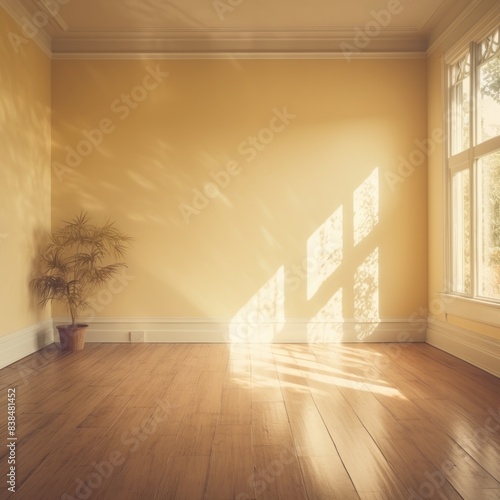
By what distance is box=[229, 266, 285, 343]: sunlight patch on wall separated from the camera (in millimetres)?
5340

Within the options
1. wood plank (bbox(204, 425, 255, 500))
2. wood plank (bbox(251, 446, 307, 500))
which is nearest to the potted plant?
wood plank (bbox(204, 425, 255, 500))

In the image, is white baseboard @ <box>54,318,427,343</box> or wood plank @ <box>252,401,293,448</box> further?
white baseboard @ <box>54,318,427,343</box>

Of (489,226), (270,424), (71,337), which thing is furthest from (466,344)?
(71,337)

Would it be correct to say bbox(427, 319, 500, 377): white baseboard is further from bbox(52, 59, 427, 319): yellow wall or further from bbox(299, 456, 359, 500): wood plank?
bbox(299, 456, 359, 500): wood plank

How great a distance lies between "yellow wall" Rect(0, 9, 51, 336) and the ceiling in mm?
405

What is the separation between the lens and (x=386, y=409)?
10.1ft

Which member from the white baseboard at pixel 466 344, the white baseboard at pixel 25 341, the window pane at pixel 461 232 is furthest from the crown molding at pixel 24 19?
the white baseboard at pixel 466 344

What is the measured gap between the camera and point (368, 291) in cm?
540

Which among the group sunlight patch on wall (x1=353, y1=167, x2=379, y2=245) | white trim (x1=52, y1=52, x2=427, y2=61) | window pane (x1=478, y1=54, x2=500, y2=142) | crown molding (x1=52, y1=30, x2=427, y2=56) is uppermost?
crown molding (x1=52, y1=30, x2=427, y2=56)

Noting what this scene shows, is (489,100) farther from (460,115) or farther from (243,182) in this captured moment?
(243,182)

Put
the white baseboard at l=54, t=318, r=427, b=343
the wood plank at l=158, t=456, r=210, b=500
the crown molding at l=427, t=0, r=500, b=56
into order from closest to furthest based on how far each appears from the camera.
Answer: the wood plank at l=158, t=456, r=210, b=500
the crown molding at l=427, t=0, r=500, b=56
the white baseboard at l=54, t=318, r=427, b=343

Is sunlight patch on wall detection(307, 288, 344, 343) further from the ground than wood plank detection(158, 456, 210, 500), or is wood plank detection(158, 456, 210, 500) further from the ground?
sunlight patch on wall detection(307, 288, 344, 343)

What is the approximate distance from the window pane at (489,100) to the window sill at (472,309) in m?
1.56

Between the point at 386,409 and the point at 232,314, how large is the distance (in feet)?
8.45
